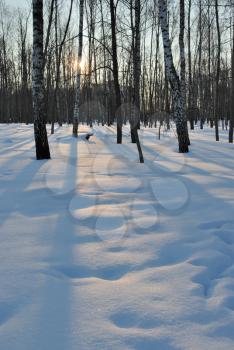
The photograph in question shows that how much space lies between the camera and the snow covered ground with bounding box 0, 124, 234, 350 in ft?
6.57

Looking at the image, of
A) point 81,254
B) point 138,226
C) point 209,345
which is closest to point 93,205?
point 138,226

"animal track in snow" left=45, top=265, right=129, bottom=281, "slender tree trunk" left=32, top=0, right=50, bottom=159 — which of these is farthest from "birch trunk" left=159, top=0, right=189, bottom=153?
"animal track in snow" left=45, top=265, right=129, bottom=281

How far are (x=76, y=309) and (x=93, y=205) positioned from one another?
8.11ft

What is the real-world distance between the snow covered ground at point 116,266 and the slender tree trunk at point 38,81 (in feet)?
9.86

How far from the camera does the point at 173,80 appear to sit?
420 inches

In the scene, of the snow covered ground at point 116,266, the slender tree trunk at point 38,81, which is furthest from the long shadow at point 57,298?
the slender tree trunk at point 38,81

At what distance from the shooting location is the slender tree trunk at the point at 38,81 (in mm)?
8258

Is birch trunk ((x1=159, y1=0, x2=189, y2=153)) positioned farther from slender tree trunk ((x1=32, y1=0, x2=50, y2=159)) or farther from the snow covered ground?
the snow covered ground

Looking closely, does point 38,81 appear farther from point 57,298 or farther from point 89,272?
point 57,298

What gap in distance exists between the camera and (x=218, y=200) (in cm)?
489

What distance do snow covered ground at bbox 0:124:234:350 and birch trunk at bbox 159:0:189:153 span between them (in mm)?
5581

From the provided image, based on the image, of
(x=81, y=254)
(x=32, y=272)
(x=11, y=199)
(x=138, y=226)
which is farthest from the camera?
(x=11, y=199)

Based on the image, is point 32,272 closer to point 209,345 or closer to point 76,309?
point 76,309

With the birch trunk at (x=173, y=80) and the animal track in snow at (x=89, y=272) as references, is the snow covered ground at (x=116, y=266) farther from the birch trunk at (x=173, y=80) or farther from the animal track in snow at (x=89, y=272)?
the birch trunk at (x=173, y=80)
